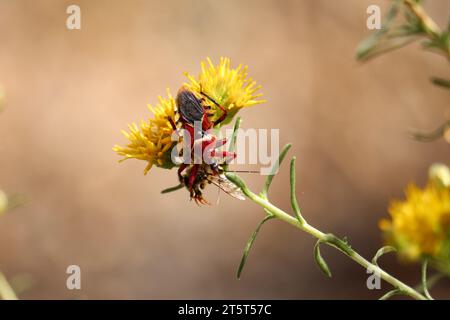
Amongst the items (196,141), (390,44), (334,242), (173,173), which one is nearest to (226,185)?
(196,141)

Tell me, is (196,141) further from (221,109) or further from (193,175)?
(221,109)

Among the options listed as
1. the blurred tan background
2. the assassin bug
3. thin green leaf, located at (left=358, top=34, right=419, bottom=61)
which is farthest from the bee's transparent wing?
the blurred tan background

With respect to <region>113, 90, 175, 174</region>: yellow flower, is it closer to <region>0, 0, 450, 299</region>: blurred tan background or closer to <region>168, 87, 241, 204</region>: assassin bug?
<region>168, 87, 241, 204</region>: assassin bug

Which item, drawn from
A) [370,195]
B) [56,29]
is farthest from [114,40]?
[370,195]

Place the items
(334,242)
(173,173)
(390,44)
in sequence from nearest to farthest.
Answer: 1. (390,44)
2. (334,242)
3. (173,173)

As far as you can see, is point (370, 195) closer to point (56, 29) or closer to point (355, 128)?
point (355, 128)
